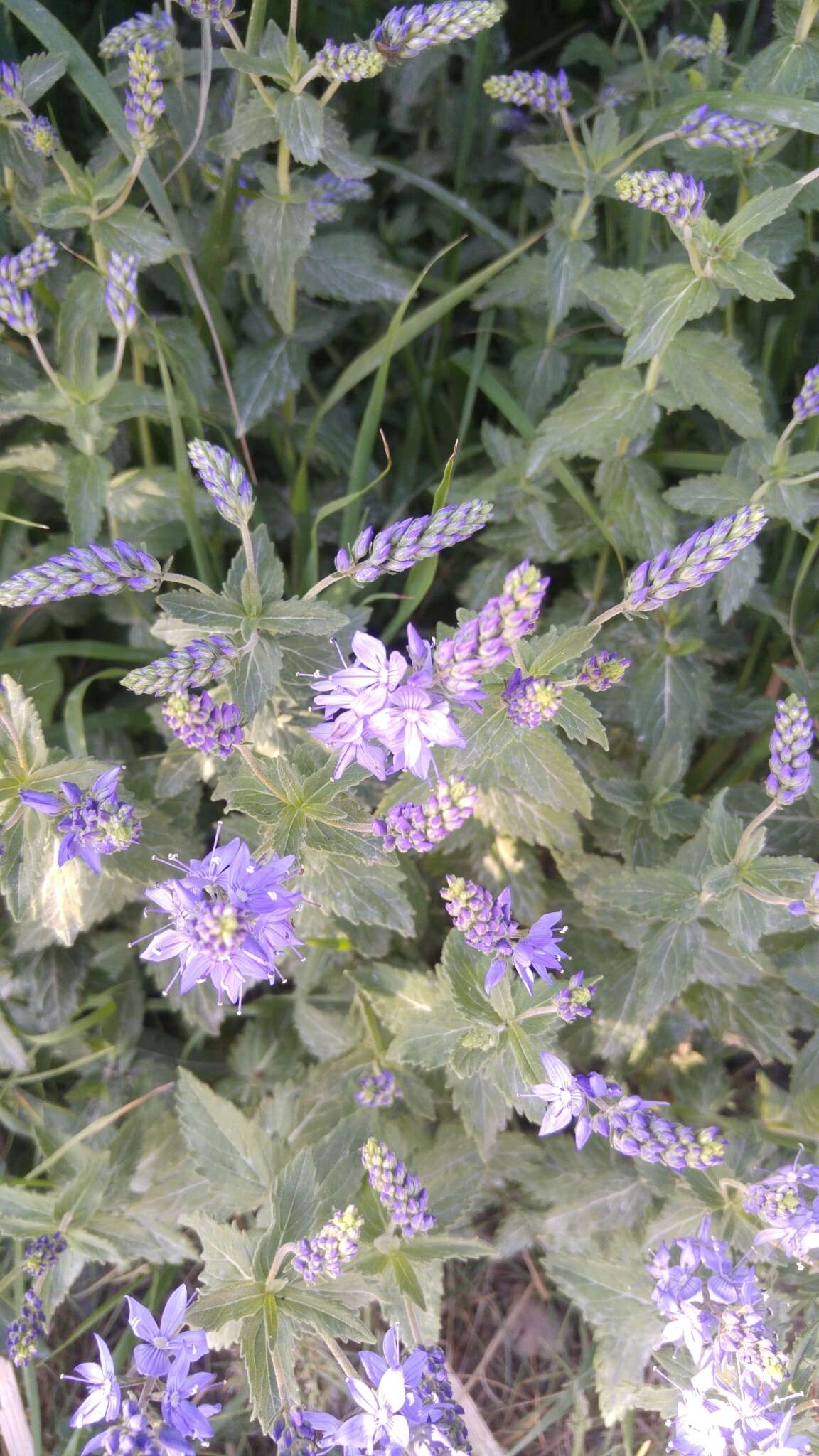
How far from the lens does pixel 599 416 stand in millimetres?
3258

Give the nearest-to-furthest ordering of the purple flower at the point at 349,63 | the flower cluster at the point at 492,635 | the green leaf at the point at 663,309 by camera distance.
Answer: the flower cluster at the point at 492,635 → the purple flower at the point at 349,63 → the green leaf at the point at 663,309

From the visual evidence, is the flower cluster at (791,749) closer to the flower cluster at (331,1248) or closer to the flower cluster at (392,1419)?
the flower cluster at (331,1248)

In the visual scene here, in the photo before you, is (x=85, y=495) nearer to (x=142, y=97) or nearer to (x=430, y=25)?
(x=142, y=97)

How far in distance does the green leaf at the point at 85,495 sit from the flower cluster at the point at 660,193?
67.1 inches

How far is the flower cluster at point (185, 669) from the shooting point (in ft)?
7.09

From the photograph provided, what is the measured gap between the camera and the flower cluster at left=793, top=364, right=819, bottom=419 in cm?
294

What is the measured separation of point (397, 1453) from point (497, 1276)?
6.00 feet

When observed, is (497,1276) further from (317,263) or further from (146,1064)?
(317,263)

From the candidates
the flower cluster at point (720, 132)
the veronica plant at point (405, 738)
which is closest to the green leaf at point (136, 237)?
the veronica plant at point (405, 738)

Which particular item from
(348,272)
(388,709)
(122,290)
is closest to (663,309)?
(348,272)

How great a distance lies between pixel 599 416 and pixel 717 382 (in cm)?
36

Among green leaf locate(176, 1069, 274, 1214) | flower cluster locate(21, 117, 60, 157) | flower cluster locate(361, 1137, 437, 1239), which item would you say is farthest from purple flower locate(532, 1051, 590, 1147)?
flower cluster locate(21, 117, 60, 157)

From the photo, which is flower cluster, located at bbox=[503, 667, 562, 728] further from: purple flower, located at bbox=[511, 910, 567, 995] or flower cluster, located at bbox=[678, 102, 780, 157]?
flower cluster, located at bbox=[678, 102, 780, 157]

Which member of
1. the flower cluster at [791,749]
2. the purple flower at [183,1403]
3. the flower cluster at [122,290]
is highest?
Result: the flower cluster at [122,290]
